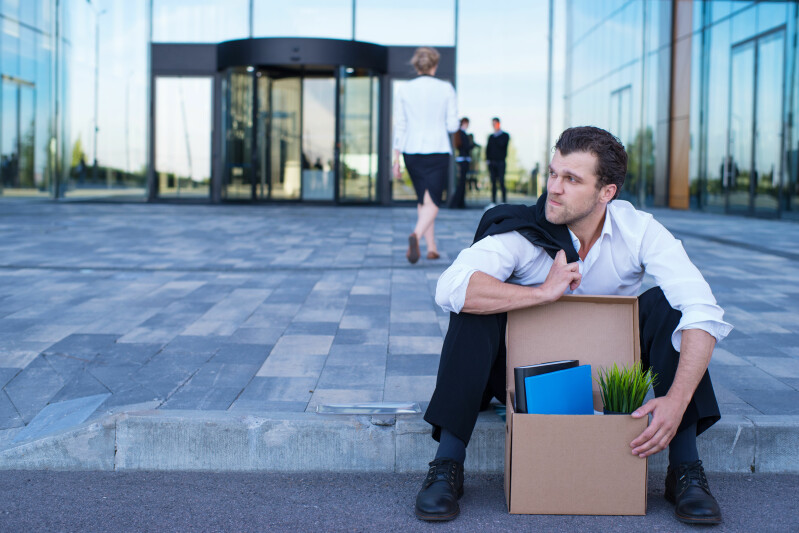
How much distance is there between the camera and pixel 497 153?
16312 millimetres

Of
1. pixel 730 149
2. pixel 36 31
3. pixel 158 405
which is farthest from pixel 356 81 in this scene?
pixel 158 405

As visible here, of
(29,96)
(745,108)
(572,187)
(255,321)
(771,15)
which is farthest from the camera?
(29,96)

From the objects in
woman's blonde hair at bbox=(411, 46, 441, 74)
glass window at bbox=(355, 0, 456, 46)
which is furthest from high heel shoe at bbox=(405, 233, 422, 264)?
glass window at bbox=(355, 0, 456, 46)

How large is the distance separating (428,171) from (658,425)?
525 centimetres

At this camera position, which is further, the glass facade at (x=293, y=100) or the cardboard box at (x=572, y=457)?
the glass facade at (x=293, y=100)

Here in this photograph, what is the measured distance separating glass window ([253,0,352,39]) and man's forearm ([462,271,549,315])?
16474 mm

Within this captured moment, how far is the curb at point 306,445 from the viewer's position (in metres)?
2.91

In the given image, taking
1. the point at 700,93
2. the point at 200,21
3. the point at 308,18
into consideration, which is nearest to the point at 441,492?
the point at 700,93

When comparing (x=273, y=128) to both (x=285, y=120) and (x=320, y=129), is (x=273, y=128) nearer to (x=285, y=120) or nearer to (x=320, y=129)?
(x=285, y=120)

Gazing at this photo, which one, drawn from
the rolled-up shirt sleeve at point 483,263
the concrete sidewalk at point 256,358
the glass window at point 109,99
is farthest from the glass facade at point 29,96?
the rolled-up shirt sleeve at point 483,263

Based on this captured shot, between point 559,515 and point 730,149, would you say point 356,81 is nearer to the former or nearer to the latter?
point 730,149

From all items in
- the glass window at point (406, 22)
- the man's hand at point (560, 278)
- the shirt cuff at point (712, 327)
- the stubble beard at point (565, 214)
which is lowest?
the shirt cuff at point (712, 327)

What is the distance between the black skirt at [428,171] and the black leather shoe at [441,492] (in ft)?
16.5

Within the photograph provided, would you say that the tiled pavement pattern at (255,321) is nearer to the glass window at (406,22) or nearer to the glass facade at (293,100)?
the glass facade at (293,100)
